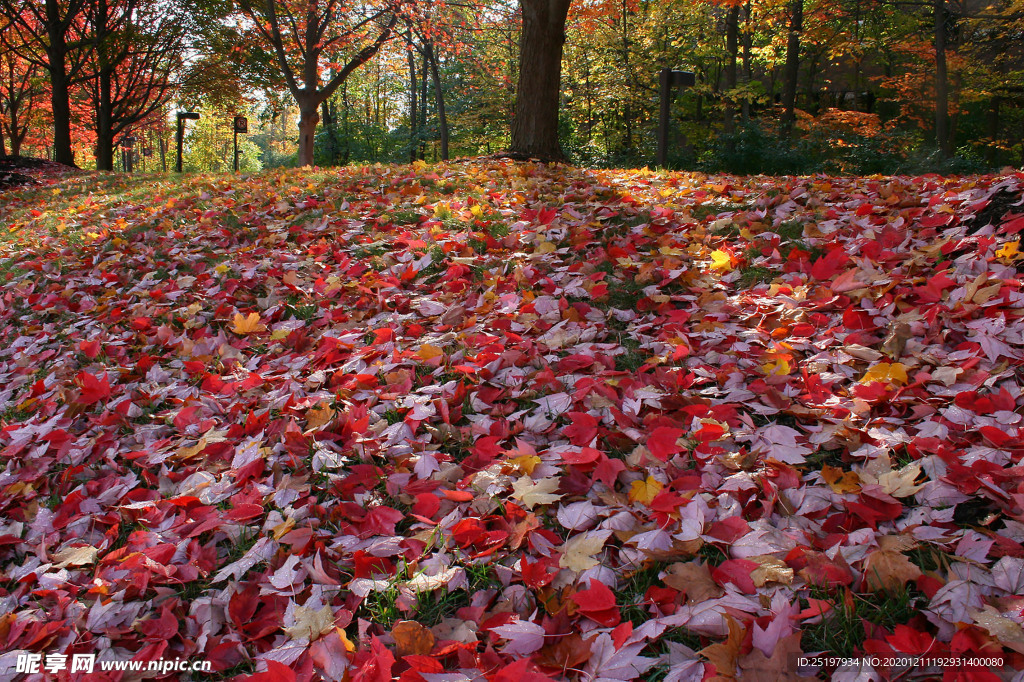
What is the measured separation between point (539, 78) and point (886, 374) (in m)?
7.31

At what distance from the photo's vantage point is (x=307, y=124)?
1519 cm

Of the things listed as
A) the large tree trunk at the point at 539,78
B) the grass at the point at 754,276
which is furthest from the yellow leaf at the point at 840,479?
the large tree trunk at the point at 539,78

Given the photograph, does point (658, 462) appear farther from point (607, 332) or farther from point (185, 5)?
point (185, 5)

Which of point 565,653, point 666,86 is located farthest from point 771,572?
point 666,86

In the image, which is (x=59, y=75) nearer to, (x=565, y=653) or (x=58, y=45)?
(x=58, y=45)

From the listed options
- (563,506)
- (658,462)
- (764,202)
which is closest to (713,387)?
(658,462)

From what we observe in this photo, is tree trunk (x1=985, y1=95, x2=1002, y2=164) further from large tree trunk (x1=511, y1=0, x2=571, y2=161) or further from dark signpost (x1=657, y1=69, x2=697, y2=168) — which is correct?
large tree trunk (x1=511, y1=0, x2=571, y2=161)

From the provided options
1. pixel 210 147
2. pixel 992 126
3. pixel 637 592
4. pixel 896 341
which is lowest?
pixel 637 592

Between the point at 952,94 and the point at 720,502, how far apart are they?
2076 cm

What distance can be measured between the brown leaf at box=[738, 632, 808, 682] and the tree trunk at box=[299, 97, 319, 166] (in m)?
15.8

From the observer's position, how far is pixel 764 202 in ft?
14.9

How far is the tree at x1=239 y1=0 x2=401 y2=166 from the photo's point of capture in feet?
44.9

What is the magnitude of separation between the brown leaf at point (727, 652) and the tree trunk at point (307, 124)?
15.7 metres

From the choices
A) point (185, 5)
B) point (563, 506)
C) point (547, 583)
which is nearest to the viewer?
point (547, 583)
